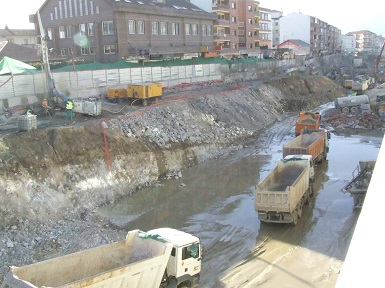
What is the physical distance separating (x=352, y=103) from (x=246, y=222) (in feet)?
117

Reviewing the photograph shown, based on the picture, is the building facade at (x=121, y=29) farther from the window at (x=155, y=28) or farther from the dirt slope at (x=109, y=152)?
the dirt slope at (x=109, y=152)

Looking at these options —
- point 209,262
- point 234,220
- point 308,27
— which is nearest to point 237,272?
point 209,262

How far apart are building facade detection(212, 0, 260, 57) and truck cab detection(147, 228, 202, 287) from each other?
61.6 meters

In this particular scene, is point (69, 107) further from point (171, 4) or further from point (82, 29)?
point (171, 4)

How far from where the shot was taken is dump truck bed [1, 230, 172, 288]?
10219mm

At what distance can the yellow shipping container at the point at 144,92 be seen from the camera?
34.9m

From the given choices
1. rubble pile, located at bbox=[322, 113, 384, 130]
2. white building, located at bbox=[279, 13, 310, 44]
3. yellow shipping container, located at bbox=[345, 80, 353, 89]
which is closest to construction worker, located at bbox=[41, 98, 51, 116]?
rubble pile, located at bbox=[322, 113, 384, 130]

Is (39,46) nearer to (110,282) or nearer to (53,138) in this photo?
(53,138)

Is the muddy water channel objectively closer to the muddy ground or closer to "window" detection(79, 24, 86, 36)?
the muddy ground

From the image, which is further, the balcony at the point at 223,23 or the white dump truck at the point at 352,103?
the balcony at the point at 223,23

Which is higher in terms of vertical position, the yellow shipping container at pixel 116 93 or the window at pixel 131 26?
the window at pixel 131 26

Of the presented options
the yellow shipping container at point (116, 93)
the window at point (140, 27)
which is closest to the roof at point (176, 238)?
the yellow shipping container at point (116, 93)

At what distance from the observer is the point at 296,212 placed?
62.6 feet

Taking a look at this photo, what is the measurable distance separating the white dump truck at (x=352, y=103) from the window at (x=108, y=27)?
2943 cm
